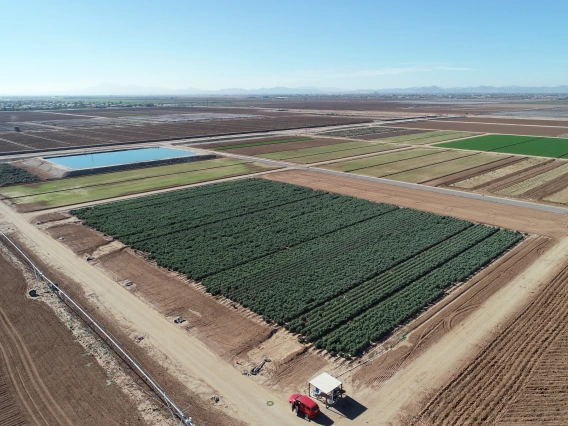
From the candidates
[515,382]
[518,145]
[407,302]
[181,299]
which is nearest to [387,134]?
[518,145]

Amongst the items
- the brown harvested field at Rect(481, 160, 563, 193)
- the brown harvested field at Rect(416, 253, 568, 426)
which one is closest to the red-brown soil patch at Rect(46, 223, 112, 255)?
the brown harvested field at Rect(416, 253, 568, 426)

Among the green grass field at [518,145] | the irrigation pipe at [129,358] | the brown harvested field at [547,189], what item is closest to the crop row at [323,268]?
the irrigation pipe at [129,358]

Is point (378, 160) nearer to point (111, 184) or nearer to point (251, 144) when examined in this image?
point (251, 144)

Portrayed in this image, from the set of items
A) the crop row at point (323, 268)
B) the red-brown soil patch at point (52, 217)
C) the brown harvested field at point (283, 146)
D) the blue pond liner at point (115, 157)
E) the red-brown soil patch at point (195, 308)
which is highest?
the brown harvested field at point (283, 146)

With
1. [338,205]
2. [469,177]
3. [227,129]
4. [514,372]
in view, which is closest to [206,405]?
[514,372]

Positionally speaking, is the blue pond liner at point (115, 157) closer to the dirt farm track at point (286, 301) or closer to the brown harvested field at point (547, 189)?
the dirt farm track at point (286, 301)

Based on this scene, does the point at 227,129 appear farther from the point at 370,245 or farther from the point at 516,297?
the point at 516,297

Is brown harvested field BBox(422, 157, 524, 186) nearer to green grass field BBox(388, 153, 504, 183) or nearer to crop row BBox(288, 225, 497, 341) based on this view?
green grass field BBox(388, 153, 504, 183)
